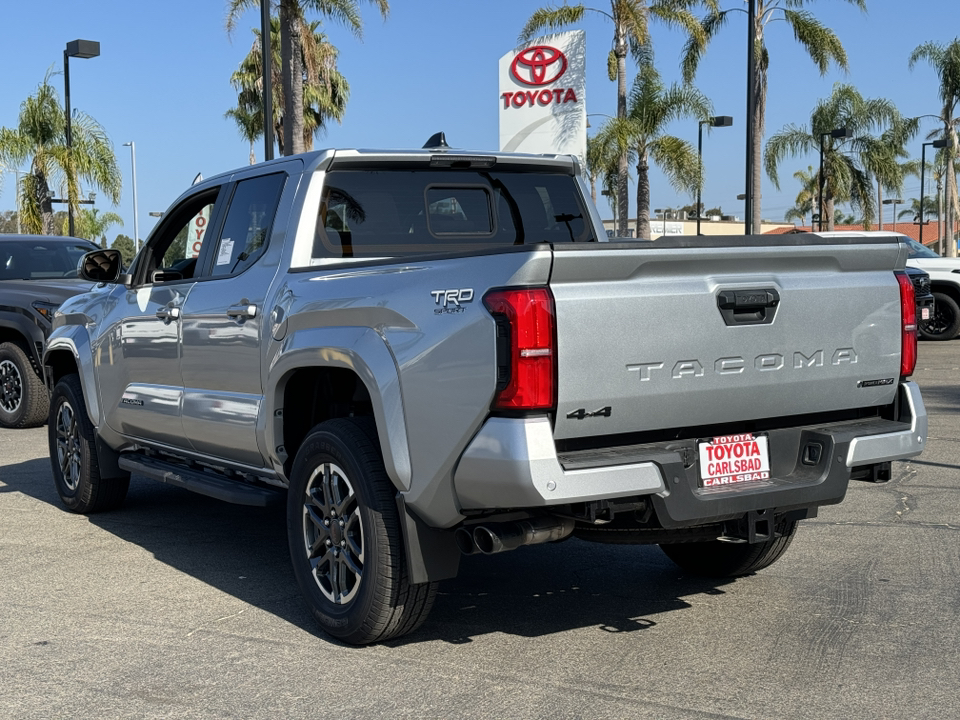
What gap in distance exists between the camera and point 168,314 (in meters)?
6.17

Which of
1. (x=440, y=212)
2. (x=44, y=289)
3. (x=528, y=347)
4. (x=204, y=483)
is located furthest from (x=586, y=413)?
(x=44, y=289)

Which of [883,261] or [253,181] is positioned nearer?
[883,261]

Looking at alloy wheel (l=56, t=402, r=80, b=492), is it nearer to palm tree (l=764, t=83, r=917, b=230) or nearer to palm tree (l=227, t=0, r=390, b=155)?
palm tree (l=227, t=0, r=390, b=155)

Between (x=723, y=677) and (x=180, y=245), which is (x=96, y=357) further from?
(x=723, y=677)

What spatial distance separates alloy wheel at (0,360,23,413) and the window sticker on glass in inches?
252

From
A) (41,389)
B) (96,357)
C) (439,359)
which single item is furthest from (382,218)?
(41,389)

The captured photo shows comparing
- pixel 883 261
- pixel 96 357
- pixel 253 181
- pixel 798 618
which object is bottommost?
pixel 798 618

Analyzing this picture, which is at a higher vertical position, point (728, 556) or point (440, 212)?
point (440, 212)

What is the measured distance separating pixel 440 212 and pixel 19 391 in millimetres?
7321

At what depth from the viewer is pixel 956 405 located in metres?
11.9

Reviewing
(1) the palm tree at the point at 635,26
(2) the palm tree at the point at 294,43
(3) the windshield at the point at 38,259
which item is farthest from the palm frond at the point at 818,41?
(3) the windshield at the point at 38,259

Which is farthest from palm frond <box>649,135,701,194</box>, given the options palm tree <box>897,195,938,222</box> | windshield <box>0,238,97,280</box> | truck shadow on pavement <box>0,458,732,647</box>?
palm tree <box>897,195,938,222</box>

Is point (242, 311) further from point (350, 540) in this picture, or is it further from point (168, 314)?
point (350, 540)

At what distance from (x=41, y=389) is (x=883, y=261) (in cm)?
902
